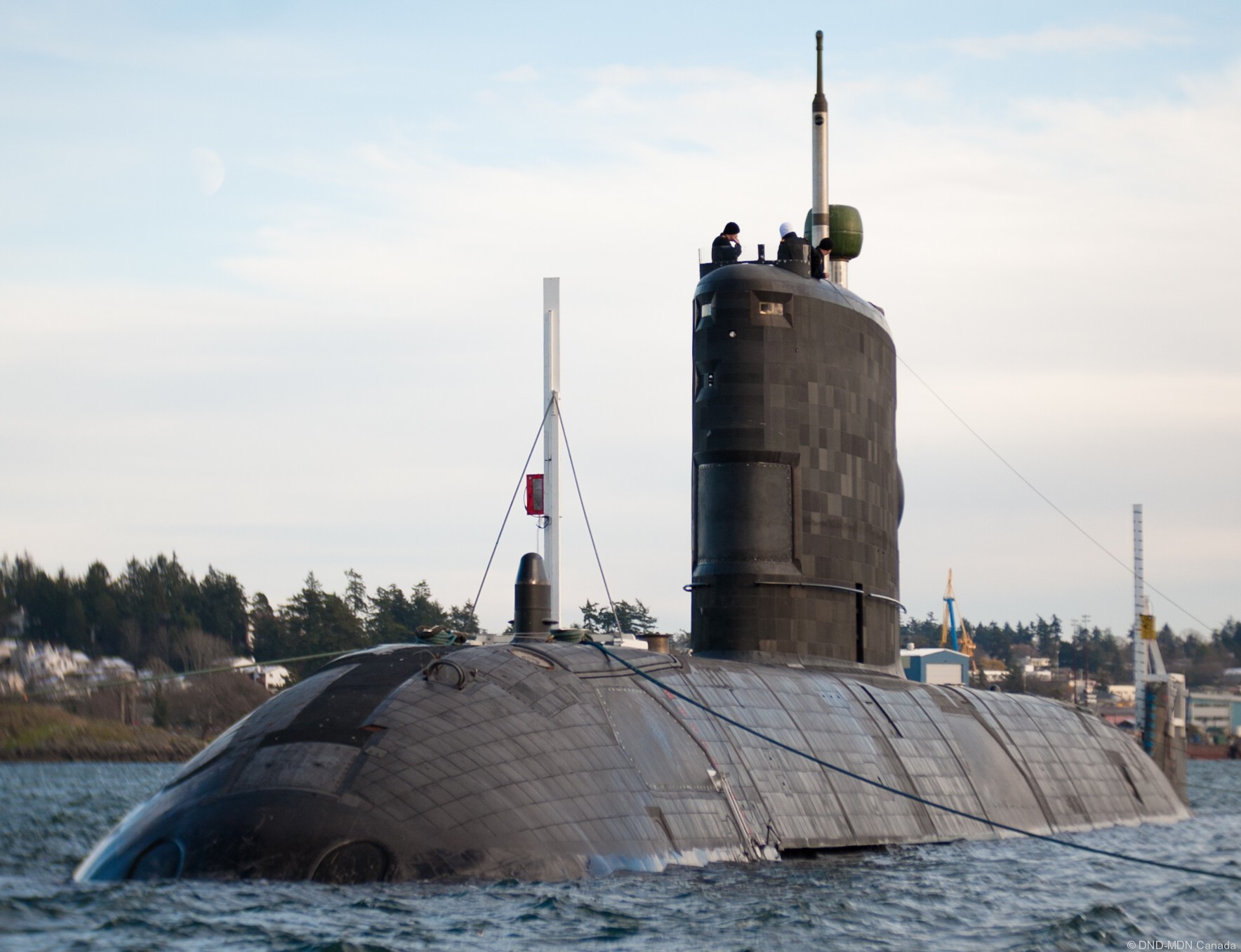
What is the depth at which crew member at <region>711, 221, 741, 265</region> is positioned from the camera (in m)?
18.1

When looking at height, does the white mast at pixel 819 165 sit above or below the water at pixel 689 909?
above

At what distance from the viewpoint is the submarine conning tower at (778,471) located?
56.0ft

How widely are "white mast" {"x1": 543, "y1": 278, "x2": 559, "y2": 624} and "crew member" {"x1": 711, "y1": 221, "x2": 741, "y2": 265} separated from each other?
13.7ft

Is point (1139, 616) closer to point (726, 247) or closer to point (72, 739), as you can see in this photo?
point (726, 247)

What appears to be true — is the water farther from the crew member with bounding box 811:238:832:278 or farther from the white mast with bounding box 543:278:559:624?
the white mast with bounding box 543:278:559:624

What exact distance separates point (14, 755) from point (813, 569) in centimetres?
868

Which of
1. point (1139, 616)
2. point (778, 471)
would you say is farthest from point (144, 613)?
point (1139, 616)

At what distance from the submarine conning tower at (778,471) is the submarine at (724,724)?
1.3 inches

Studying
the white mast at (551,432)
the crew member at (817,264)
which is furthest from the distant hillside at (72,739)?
the crew member at (817,264)

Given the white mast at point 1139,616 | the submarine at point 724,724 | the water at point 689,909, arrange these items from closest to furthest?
1. the water at point 689,909
2. the submarine at point 724,724
3. the white mast at point 1139,616

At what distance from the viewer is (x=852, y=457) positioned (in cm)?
1789

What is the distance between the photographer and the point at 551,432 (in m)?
21.8

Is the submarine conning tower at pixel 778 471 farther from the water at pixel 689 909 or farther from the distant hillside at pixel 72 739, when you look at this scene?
the distant hillside at pixel 72 739

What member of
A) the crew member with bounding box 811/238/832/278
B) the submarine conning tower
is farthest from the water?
the crew member with bounding box 811/238/832/278
